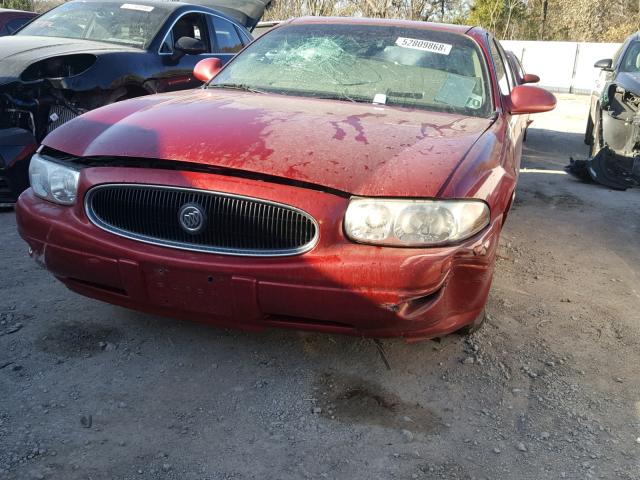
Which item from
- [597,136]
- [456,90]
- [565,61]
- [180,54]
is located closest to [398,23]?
[456,90]

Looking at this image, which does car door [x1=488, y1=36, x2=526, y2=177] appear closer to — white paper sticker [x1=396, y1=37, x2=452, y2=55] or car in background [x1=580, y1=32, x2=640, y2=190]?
white paper sticker [x1=396, y1=37, x2=452, y2=55]

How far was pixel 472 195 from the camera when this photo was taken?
7.57 ft

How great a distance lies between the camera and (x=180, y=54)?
19.3 ft

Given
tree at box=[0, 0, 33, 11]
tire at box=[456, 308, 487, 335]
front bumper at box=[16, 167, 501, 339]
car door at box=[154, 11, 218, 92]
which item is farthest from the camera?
tree at box=[0, 0, 33, 11]

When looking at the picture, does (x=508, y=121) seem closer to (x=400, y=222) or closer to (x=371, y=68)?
(x=371, y=68)

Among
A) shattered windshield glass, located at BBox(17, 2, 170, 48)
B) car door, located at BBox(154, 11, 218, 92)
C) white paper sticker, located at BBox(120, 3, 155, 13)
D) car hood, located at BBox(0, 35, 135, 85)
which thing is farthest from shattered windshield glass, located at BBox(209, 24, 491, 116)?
white paper sticker, located at BBox(120, 3, 155, 13)

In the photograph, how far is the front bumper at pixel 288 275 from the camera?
7.18ft

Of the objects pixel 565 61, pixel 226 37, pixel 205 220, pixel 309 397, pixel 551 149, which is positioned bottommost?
pixel 565 61

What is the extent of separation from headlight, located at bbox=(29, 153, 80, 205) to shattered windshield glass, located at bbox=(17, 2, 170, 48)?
334cm

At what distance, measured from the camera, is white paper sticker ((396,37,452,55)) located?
3.57m

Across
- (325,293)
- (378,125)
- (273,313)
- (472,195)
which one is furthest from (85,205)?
(472,195)

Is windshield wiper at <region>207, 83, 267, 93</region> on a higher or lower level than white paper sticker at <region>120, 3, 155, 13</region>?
lower

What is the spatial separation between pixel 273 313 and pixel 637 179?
5.57 meters

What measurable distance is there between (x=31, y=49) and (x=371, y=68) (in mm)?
Result: 3069
